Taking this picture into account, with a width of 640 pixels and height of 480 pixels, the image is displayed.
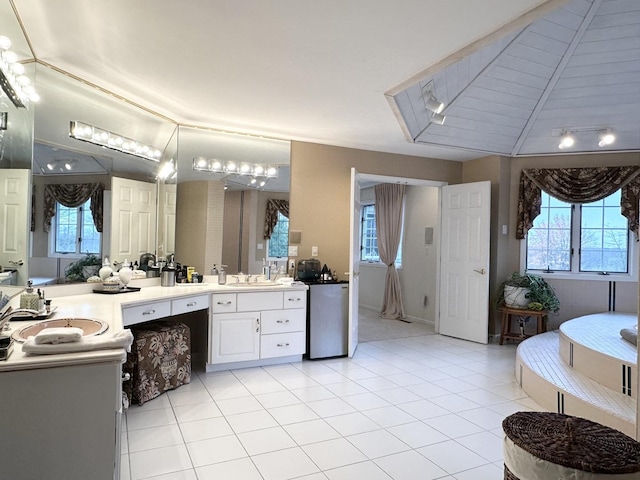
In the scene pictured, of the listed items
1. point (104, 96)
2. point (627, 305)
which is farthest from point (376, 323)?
point (104, 96)

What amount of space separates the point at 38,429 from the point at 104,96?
2.65 m

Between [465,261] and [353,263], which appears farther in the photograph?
[465,261]

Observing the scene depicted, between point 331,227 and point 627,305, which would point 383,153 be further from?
point 627,305

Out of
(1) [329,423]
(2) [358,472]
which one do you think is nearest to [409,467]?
(2) [358,472]

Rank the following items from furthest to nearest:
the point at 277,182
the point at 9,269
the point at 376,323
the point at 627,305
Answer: the point at 376,323, the point at 627,305, the point at 277,182, the point at 9,269

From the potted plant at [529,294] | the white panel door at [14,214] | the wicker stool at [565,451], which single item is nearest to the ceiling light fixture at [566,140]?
the potted plant at [529,294]

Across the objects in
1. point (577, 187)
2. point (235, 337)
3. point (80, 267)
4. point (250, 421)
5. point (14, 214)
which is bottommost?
point (250, 421)

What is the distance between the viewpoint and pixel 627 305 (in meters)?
4.96

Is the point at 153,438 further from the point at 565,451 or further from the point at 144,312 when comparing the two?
the point at 565,451

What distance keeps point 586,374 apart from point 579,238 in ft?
8.07

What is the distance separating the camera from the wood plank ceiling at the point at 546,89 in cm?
356

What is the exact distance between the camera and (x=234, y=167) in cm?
424

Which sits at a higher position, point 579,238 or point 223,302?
point 579,238

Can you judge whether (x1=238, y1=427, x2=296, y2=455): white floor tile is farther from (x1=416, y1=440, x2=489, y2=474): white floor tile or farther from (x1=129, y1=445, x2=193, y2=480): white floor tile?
(x1=416, y1=440, x2=489, y2=474): white floor tile
